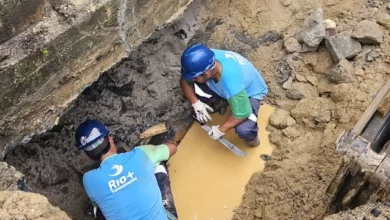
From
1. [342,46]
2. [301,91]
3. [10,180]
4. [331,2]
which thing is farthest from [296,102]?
[10,180]

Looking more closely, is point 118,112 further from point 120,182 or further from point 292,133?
point 292,133

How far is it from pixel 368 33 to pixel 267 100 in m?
0.91

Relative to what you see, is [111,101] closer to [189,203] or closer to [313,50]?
[189,203]

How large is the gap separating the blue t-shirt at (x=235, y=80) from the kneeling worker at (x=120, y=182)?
2.42 feet

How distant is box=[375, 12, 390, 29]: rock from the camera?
163 inches

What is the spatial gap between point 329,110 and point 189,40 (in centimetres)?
125

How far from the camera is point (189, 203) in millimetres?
3955

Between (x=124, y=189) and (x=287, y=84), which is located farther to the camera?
(x=287, y=84)

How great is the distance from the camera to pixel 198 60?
141 inches

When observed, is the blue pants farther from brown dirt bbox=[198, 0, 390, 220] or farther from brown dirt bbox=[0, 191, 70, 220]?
brown dirt bbox=[0, 191, 70, 220]

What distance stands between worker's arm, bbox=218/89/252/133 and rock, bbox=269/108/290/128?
0.32m

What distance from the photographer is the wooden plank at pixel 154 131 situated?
13.4 feet

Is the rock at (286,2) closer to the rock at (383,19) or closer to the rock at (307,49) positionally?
the rock at (307,49)

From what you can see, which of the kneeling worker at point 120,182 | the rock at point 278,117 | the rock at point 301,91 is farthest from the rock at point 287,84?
the kneeling worker at point 120,182
